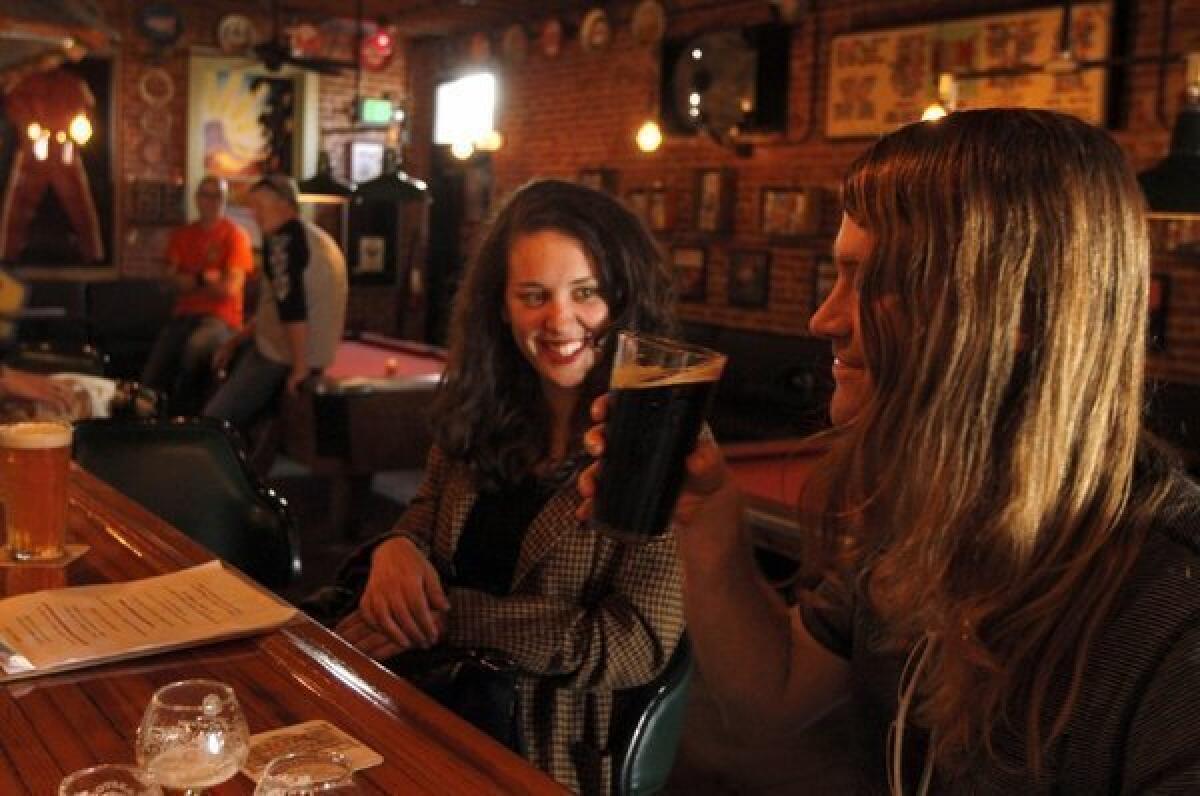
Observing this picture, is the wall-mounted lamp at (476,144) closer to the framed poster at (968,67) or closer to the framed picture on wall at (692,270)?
the framed picture on wall at (692,270)

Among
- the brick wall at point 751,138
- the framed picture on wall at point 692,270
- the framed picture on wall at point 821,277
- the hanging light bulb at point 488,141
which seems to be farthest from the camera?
the hanging light bulb at point 488,141

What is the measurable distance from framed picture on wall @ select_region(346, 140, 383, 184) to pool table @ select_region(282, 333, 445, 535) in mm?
5160

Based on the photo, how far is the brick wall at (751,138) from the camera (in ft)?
19.4

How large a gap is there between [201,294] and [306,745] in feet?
24.4

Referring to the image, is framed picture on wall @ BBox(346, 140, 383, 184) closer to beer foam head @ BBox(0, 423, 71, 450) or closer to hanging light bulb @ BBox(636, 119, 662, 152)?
hanging light bulb @ BBox(636, 119, 662, 152)

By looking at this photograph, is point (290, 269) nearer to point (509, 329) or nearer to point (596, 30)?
point (596, 30)

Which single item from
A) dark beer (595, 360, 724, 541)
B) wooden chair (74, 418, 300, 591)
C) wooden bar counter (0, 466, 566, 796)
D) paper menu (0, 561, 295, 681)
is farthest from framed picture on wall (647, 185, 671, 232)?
dark beer (595, 360, 724, 541)

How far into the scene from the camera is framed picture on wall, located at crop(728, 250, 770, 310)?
25.9ft

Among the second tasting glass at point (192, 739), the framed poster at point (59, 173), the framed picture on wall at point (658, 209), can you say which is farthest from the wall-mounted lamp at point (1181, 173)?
the framed poster at point (59, 173)

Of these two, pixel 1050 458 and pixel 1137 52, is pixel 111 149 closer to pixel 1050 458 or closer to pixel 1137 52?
pixel 1137 52

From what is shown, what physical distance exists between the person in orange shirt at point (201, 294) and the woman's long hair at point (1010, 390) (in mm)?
7250

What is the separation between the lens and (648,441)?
4.01ft

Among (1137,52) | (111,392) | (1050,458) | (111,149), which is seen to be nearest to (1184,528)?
(1050,458)

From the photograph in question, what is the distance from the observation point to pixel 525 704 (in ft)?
5.89
